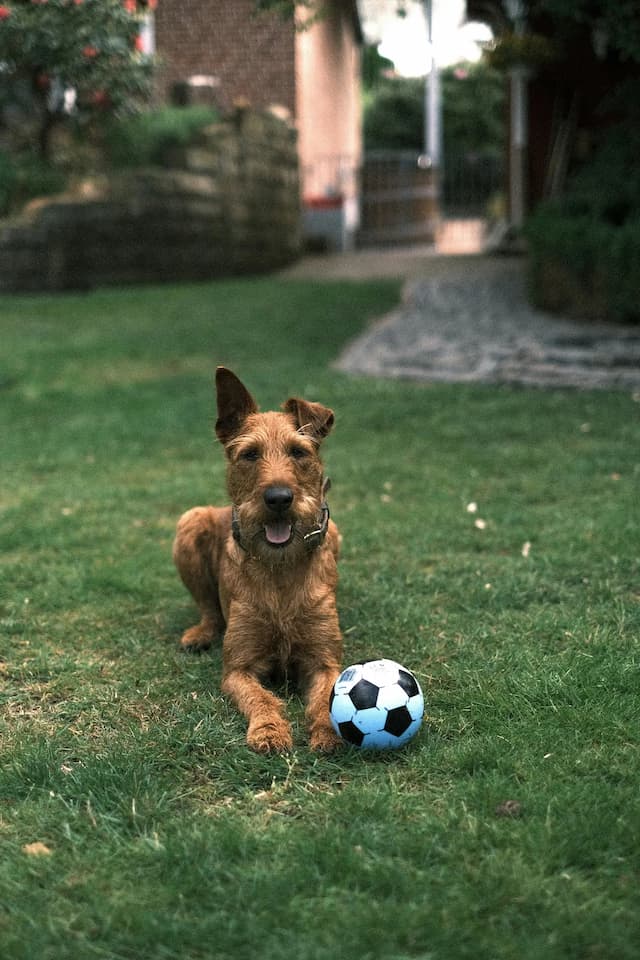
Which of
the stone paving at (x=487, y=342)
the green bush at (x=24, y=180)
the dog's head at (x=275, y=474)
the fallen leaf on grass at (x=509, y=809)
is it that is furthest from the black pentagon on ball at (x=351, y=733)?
the green bush at (x=24, y=180)

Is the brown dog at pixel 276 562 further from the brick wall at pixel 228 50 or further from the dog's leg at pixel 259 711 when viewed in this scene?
the brick wall at pixel 228 50

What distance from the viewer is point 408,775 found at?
3.35 m

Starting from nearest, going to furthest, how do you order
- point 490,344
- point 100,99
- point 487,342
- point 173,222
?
1. point 490,344
2. point 487,342
3. point 100,99
4. point 173,222

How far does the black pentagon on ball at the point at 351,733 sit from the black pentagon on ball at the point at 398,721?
0.09 m

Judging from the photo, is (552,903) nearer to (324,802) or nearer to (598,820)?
(598,820)

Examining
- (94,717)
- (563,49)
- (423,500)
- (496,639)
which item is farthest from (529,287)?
(94,717)

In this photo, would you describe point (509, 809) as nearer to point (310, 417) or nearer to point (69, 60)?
point (310, 417)

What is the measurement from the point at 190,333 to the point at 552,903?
11024 millimetres

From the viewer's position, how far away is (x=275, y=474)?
12.3 ft

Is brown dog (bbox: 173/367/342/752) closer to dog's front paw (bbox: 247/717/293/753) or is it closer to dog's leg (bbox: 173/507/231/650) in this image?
dog's front paw (bbox: 247/717/293/753)

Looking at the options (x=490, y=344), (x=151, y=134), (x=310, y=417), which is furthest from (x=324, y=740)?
(x=151, y=134)

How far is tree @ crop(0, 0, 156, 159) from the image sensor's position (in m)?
9.46

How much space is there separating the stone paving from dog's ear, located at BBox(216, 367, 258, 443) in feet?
20.9

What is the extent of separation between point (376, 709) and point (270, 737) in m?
0.38
